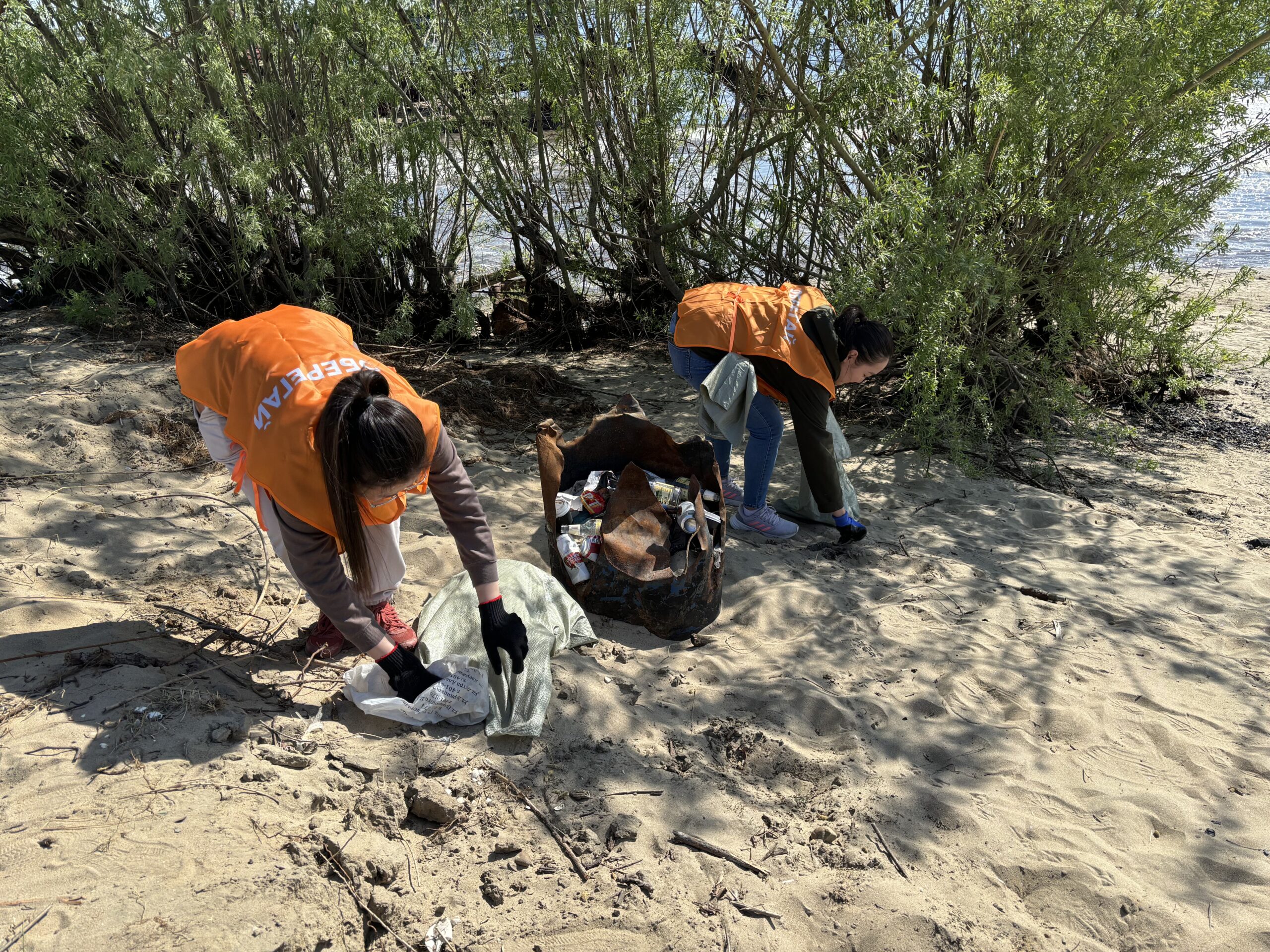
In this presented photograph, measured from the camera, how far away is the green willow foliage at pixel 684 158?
4.52 meters

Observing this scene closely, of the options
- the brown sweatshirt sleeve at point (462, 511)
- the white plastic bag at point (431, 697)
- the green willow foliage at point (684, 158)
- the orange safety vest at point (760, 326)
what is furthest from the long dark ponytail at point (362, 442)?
the green willow foliage at point (684, 158)

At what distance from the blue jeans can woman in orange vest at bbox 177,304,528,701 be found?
5.59ft

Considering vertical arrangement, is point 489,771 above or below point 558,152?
below

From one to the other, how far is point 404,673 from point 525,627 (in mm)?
451

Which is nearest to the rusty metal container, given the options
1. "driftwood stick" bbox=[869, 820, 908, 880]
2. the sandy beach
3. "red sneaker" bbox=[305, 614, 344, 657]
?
the sandy beach

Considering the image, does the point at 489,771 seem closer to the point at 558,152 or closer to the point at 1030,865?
the point at 1030,865

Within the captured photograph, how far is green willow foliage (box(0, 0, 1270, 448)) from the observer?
14.8ft

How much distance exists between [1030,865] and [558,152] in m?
5.30

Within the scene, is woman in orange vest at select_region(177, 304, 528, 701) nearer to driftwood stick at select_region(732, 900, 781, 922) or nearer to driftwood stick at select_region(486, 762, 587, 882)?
driftwood stick at select_region(486, 762, 587, 882)

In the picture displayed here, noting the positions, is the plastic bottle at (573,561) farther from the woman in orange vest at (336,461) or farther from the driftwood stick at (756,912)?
the driftwood stick at (756,912)

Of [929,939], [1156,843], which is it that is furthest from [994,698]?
[929,939]

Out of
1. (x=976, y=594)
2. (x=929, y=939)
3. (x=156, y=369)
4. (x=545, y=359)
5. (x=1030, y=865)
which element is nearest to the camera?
(x=929, y=939)

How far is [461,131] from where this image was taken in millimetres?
5883

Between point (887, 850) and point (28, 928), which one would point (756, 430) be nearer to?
point (887, 850)
